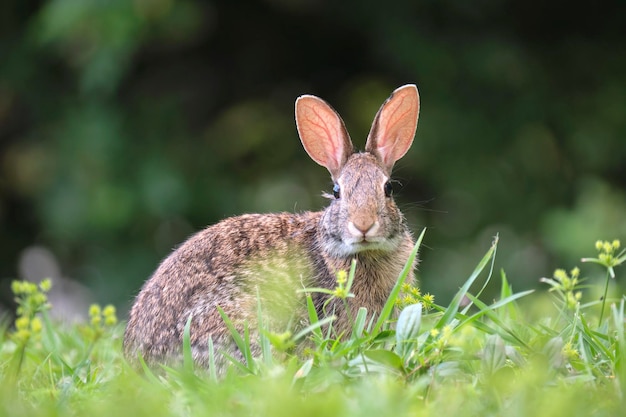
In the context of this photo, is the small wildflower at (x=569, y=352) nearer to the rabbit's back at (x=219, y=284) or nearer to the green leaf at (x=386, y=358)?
the green leaf at (x=386, y=358)

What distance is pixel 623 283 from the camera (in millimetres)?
6461

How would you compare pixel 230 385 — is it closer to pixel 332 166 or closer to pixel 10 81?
pixel 332 166

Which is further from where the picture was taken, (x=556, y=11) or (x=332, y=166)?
(x=556, y=11)

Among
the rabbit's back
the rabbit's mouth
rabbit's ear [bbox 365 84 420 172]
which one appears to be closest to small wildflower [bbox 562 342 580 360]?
the rabbit's mouth

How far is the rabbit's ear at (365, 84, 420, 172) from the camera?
205 inches

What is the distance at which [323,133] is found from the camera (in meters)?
5.32

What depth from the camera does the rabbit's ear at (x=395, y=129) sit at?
5219mm

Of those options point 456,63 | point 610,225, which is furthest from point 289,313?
point 456,63

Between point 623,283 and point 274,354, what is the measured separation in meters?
3.22

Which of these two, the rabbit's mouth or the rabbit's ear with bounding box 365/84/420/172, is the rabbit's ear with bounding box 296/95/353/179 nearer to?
the rabbit's ear with bounding box 365/84/420/172

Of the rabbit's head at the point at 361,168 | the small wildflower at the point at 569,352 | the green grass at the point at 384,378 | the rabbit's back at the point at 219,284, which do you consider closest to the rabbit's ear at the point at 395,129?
the rabbit's head at the point at 361,168

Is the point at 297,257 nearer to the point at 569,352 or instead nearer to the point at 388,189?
the point at 388,189

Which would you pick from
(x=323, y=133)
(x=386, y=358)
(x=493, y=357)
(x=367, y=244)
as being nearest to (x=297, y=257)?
(x=367, y=244)

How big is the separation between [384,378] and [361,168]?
1.95 m
